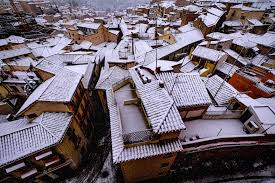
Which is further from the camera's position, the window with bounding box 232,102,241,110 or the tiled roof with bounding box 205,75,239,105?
the tiled roof with bounding box 205,75,239,105

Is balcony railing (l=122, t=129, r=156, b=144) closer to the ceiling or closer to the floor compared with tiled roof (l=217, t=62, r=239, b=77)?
closer to the ceiling

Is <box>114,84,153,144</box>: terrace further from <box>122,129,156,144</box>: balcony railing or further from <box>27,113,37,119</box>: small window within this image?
<box>27,113,37,119</box>: small window

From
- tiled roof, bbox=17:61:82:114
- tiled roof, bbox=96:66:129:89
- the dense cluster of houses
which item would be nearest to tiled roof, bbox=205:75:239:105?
the dense cluster of houses

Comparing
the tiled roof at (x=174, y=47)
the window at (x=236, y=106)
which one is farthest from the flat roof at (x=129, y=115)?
the window at (x=236, y=106)

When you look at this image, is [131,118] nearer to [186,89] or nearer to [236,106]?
[186,89]

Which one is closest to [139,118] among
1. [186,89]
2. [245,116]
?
[186,89]

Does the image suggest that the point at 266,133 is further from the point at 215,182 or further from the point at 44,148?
the point at 44,148

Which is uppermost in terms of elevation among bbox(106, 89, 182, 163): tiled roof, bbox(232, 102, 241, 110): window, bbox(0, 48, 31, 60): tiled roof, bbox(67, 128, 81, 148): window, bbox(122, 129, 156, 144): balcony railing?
bbox(122, 129, 156, 144): balcony railing
